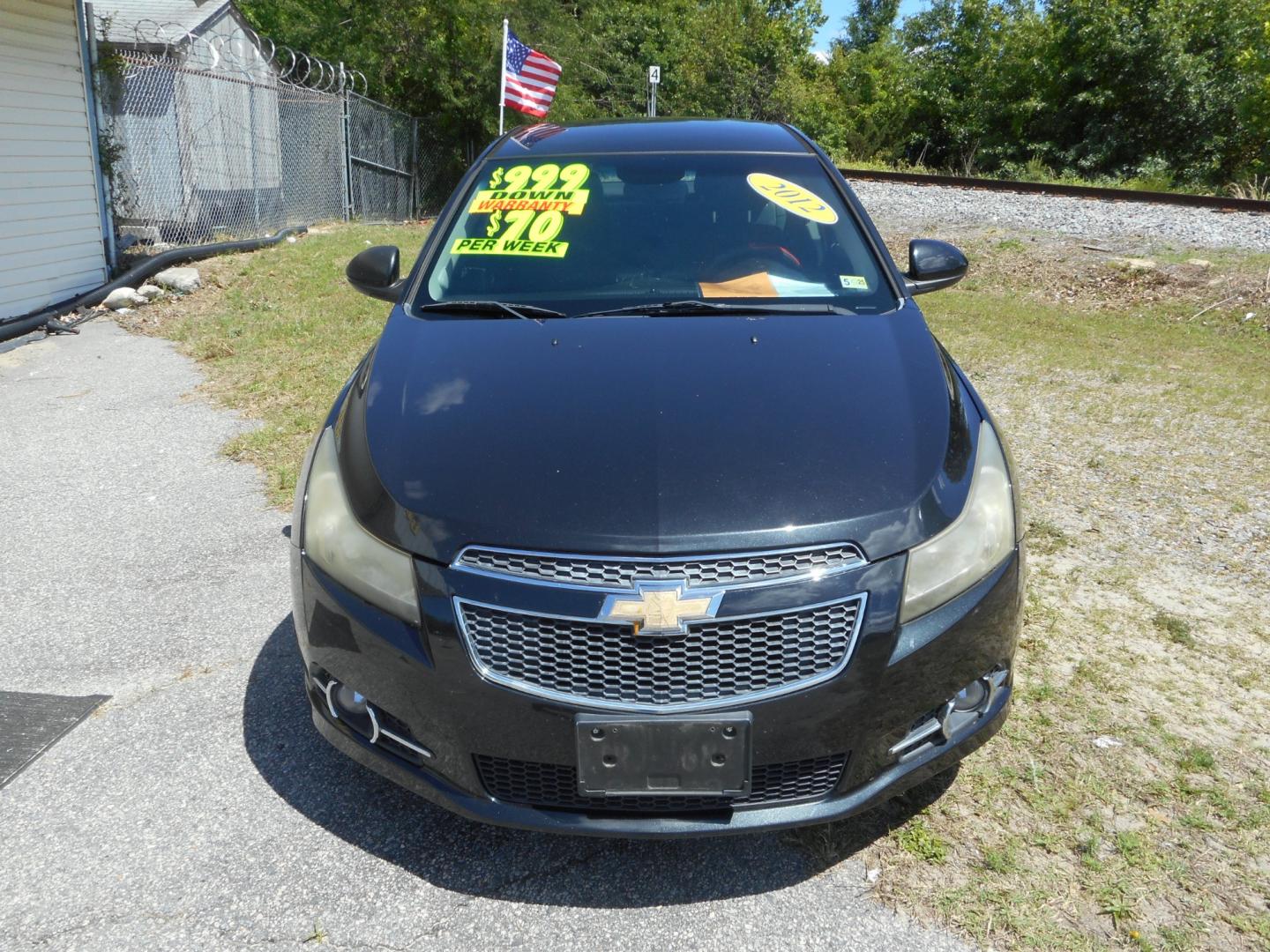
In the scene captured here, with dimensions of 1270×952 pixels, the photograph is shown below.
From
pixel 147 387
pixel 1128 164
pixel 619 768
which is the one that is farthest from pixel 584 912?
pixel 1128 164

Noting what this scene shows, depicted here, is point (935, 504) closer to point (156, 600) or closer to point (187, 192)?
point (156, 600)

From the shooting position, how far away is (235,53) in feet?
65.5

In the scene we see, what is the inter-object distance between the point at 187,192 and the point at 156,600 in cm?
1122

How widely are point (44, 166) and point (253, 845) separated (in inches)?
332

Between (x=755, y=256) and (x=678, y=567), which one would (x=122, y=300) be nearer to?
(x=755, y=256)

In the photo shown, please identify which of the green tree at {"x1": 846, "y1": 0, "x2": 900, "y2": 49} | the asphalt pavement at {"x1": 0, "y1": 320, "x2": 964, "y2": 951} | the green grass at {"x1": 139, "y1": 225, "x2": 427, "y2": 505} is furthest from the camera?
the green tree at {"x1": 846, "y1": 0, "x2": 900, "y2": 49}

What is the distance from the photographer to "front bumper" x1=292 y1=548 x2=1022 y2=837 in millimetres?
2092

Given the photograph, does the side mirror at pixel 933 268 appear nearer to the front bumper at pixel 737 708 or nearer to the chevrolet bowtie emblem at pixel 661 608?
the front bumper at pixel 737 708

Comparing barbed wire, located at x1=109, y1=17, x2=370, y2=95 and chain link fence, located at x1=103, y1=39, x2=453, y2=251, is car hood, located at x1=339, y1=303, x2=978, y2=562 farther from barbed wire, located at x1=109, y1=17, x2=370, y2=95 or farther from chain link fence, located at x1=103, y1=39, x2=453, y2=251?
barbed wire, located at x1=109, y1=17, x2=370, y2=95

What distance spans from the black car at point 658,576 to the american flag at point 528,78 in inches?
605

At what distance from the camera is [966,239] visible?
1208 cm

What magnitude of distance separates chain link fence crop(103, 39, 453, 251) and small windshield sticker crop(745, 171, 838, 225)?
932 cm

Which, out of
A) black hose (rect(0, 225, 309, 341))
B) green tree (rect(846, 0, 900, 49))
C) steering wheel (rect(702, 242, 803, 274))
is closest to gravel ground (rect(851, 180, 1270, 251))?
black hose (rect(0, 225, 309, 341))

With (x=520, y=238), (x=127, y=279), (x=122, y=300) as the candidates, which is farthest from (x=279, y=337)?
(x=520, y=238)
